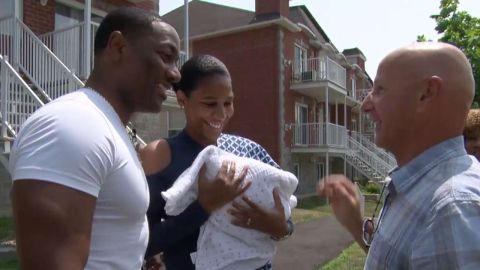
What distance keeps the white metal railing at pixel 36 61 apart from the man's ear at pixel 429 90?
29.2 feet

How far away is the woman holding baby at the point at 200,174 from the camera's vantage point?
229cm

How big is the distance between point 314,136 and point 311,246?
1441 cm

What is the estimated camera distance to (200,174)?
2332 millimetres

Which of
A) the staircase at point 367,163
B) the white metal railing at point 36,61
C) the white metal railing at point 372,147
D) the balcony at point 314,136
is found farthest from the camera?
the white metal railing at point 372,147

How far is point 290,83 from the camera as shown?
24.3m

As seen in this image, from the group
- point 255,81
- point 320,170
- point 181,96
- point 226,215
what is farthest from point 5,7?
point 320,170

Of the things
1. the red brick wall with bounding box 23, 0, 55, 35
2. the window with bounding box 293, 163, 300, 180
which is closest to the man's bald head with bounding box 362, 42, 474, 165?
the red brick wall with bounding box 23, 0, 55, 35

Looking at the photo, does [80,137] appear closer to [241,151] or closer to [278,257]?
[241,151]

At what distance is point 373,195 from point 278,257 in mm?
14793

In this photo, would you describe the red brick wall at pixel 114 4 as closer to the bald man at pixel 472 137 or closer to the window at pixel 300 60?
the bald man at pixel 472 137

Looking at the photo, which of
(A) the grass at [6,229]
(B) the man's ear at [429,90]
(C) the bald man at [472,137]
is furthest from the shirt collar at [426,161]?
(A) the grass at [6,229]

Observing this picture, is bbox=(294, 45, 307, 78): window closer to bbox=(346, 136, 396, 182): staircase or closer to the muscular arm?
bbox=(346, 136, 396, 182): staircase

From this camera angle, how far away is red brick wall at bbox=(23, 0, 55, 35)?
11602 millimetres

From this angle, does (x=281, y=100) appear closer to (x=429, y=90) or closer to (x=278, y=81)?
(x=278, y=81)
